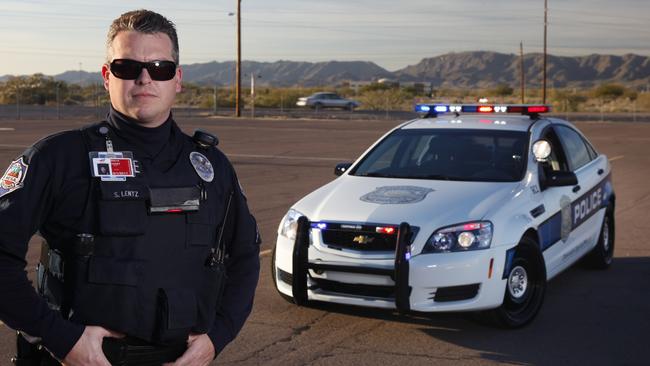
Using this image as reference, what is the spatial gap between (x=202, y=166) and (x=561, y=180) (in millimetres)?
5085

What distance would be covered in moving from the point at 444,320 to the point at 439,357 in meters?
0.93

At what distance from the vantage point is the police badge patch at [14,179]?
252cm

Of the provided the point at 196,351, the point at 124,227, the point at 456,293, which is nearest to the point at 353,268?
the point at 456,293

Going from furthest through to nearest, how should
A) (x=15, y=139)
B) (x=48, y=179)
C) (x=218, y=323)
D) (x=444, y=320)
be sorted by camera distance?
(x=15, y=139), (x=444, y=320), (x=218, y=323), (x=48, y=179)

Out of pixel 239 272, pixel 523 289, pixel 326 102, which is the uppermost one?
pixel 326 102

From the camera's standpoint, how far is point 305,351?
5.93 metres

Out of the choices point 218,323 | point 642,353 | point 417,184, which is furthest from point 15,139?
point 218,323

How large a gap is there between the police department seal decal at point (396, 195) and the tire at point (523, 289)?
0.83 meters

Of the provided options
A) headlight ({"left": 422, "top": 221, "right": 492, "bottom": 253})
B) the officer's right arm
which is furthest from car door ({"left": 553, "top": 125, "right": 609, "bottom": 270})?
A: the officer's right arm

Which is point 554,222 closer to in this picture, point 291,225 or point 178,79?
point 291,225

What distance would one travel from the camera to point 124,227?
2562mm

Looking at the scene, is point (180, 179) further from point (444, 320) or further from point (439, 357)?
point (444, 320)

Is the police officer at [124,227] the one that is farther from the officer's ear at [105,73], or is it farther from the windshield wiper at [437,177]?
the windshield wiper at [437,177]

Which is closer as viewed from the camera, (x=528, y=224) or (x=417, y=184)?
(x=528, y=224)
